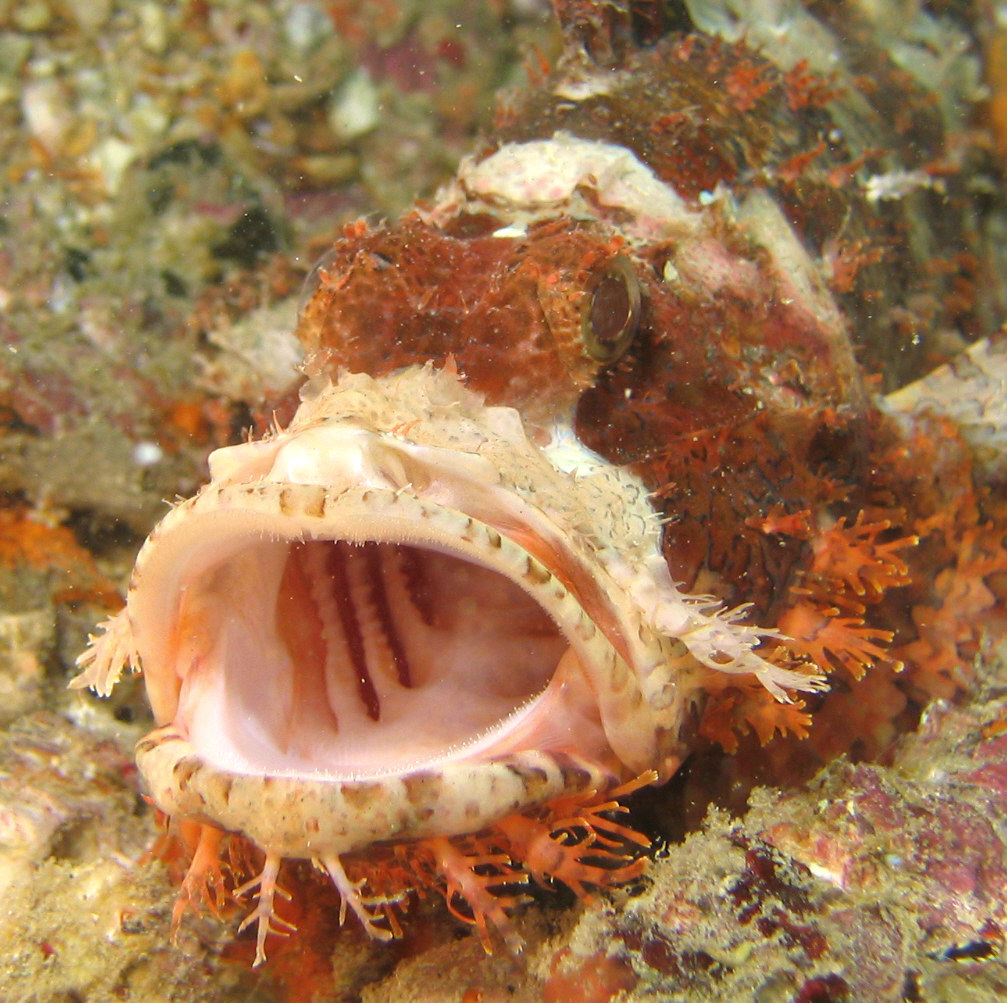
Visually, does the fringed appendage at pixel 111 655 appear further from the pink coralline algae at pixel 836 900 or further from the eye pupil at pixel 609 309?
the eye pupil at pixel 609 309

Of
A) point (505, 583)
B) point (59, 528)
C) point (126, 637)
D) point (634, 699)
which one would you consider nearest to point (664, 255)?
point (505, 583)

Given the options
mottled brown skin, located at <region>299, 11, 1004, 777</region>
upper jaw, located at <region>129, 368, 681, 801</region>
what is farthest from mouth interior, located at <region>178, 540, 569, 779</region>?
mottled brown skin, located at <region>299, 11, 1004, 777</region>

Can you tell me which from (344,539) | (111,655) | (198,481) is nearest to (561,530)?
(344,539)

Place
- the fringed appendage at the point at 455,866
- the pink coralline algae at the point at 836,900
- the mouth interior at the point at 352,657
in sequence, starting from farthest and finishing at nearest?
the mouth interior at the point at 352,657 → the fringed appendage at the point at 455,866 → the pink coralline algae at the point at 836,900

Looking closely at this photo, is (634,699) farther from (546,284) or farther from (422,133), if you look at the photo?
(422,133)

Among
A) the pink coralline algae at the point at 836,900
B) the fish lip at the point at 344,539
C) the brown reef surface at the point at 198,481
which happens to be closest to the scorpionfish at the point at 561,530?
the fish lip at the point at 344,539

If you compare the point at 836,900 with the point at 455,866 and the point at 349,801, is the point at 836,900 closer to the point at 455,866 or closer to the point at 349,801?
the point at 455,866
